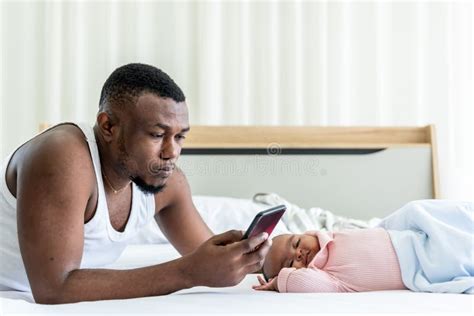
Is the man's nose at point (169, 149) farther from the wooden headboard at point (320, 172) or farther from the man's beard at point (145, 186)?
the wooden headboard at point (320, 172)

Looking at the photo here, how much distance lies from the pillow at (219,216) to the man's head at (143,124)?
109cm

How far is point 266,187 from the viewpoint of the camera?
9.89 ft

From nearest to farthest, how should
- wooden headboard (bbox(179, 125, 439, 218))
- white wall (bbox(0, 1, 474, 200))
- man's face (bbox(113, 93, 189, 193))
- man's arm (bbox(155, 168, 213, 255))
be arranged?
man's face (bbox(113, 93, 189, 193)) < man's arm (bbox(155, 168, 213, 255)) < wooden headboard (bbox(179, 125, 439, 218)) < white wall (bbox(0, 1, 474, 200))

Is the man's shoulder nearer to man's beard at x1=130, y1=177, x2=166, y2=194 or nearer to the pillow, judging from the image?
man's beard at x1=130, y1=177, x2=166, y2=194

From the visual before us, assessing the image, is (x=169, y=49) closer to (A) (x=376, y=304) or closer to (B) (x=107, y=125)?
(B) (x=107, y=125)

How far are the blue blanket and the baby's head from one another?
0.21 metres

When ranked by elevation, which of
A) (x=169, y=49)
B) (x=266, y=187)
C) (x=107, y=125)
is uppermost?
(x=169, y=49)

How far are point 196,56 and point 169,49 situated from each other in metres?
0.14

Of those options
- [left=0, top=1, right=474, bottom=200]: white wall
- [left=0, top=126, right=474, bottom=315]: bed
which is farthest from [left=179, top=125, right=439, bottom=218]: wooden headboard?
[left=0, top=1, right=474, bottom=200]: white wall

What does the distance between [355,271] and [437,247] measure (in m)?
0.20

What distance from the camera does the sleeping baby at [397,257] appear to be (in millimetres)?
1434

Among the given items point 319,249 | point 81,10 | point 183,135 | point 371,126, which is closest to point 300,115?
point 371,126

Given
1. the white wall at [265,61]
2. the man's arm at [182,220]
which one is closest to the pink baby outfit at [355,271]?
the man's arm at [182,220]

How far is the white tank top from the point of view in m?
1.41
